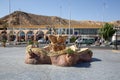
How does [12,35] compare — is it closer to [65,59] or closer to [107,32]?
[107,32]

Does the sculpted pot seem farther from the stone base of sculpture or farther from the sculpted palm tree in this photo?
the sculpted palm tree

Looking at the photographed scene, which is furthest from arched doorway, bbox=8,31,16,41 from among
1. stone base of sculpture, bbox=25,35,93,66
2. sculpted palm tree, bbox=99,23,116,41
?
stone base of sculpture, bbox=25,35,93,66

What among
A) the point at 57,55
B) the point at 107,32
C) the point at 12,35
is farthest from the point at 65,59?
the point at 12,35

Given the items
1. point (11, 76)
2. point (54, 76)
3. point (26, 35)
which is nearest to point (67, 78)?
point (54, 76)

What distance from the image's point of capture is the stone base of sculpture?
711 inches

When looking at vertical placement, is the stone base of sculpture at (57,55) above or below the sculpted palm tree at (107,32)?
below

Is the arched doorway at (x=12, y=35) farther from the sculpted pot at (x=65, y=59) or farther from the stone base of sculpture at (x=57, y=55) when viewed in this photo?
the sculpted pot at (x=65, y=59)

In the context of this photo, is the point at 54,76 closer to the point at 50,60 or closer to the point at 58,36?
the point at 50,60

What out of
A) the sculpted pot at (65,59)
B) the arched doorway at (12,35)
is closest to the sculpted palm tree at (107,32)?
the arched doorway at (12,35)

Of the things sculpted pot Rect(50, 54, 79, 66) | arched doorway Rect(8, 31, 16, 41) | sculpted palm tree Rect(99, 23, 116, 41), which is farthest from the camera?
arched doorway Rect(8, 31, 16, 41)

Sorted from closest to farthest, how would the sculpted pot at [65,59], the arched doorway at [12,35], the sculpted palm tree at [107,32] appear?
the sculpted pot at [65,59] < the sculpted palm tree at [107,32] < the arched doorway at [12,35]

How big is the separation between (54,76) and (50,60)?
15.9 feet

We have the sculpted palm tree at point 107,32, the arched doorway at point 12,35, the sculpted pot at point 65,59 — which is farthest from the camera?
the arched doorway at point 12,35

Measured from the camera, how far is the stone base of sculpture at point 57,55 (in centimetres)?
1805
